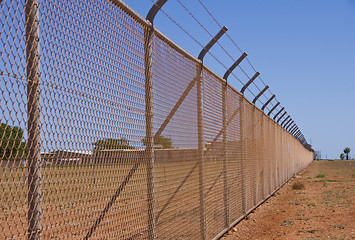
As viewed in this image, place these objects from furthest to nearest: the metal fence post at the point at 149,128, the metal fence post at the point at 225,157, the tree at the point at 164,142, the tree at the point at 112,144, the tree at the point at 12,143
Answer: the metal fence post at the point at 225,157, the tree at the point at 164,142, the metal fence post at the point at 149,128, the tree at the point at 112,144, the tree at the point at 12,143

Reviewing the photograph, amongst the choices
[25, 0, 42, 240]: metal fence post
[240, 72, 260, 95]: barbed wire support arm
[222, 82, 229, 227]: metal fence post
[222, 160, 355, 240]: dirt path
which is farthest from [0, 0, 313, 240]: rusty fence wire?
[240, 72, 260, 95]: barbed wire support arm

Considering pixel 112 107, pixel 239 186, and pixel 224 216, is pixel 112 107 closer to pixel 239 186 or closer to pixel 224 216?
pixel 224 216

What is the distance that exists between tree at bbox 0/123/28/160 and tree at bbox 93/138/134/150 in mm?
733

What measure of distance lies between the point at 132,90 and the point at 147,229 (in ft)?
3.80

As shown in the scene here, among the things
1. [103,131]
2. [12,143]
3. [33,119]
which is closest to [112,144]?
[103,131]

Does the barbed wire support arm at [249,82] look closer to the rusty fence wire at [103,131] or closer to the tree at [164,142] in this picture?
the rusty fence wire at [103,131]

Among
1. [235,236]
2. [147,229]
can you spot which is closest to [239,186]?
[235,236]

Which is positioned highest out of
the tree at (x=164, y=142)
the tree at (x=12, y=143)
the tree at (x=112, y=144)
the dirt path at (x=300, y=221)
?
the tree at (x=164, y=142)

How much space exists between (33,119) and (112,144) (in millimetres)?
969

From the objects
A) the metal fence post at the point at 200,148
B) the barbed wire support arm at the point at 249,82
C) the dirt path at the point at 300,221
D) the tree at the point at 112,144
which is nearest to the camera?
the tree at the point at 112,144

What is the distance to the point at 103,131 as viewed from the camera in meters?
3.08

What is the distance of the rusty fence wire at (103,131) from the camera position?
90.7 inches

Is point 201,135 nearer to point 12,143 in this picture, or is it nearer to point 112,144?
point 112,144

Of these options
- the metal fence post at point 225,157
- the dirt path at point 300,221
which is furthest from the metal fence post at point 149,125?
the dirt path at point 300,221
